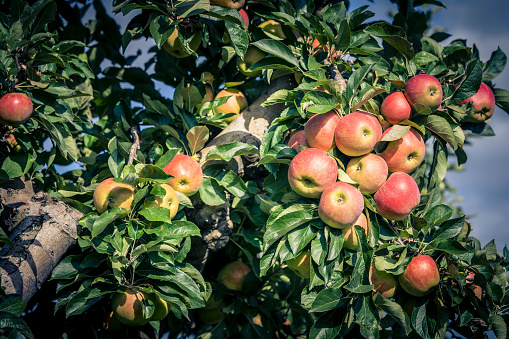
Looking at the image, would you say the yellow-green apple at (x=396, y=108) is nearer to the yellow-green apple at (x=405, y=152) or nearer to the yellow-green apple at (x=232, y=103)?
the yellow-green apple at (x=405, y=152)

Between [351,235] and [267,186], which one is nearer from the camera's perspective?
[351,235]

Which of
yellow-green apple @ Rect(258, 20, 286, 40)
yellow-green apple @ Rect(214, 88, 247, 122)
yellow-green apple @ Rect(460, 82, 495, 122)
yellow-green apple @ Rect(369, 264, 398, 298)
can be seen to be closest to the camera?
yellow-green apple @ Rect(369, 264, 398, 298)

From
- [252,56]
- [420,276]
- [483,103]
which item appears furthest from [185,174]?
[483,103]

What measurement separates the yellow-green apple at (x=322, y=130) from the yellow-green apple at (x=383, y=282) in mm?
535

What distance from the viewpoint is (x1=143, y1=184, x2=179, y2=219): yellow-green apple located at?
1.70 meters

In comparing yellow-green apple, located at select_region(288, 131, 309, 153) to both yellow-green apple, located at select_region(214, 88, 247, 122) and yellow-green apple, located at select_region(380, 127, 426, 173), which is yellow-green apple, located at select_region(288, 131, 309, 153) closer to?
yellow-green apple, located at select_region(380, 127, 426, 173)

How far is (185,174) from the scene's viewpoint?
6.01ft

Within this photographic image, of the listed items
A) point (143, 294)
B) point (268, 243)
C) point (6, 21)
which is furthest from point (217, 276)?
point (6, 21)

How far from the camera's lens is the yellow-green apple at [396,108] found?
5.36 feet

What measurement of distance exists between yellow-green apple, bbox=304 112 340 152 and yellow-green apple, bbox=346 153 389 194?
0.13m

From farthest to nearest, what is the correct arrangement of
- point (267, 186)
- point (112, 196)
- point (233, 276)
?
point (233, 276), point (267, 186), point (112, 196)

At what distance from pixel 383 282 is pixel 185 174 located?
96 cm

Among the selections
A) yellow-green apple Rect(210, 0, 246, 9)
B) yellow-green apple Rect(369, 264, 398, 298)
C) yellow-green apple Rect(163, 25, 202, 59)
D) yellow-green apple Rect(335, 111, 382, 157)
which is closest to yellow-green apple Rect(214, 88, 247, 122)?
yellow-green apple Rect(163, 25, 202, 59)

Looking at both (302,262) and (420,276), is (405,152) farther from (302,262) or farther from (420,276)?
(302,262)
